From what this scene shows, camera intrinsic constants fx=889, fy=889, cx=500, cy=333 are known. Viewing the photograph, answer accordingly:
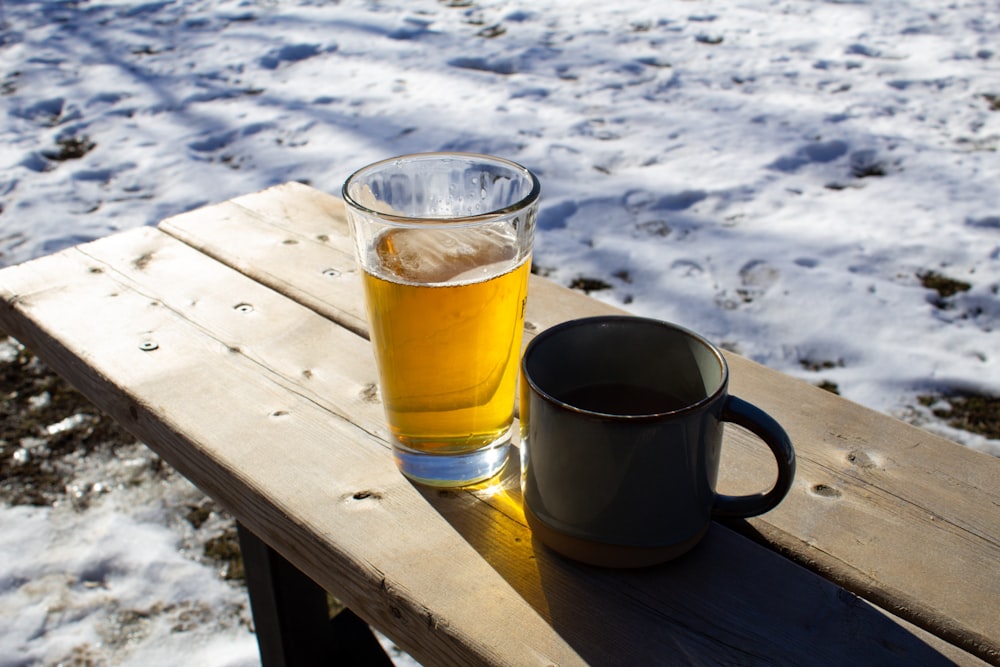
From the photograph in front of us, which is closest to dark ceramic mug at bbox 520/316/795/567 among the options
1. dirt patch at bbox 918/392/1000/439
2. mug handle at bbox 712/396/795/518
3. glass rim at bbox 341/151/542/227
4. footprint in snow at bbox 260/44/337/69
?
mug handle at bbox 712/396/795/518

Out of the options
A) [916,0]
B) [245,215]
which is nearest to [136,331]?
[245,215]

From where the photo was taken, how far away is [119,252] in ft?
4.38

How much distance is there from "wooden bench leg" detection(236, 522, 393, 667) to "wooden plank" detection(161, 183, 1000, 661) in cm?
32

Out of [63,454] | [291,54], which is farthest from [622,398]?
[291,54]

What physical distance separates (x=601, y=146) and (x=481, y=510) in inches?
93.5

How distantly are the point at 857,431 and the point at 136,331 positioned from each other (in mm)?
866

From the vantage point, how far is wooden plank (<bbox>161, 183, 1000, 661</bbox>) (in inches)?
29.0

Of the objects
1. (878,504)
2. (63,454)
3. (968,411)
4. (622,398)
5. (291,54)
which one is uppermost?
(622,398)

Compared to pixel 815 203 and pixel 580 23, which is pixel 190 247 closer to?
pixel 815 203

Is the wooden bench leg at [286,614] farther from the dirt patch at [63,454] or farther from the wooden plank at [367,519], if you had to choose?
the dirt patch at [63,454]

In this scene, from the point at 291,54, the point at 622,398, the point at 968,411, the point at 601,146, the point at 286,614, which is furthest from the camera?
the point at 291,54

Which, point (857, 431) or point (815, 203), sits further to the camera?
point (815, 203)

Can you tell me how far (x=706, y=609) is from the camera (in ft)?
2.36

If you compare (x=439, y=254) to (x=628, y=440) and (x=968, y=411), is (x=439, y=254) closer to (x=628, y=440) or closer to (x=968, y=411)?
(x=628, y=440)
